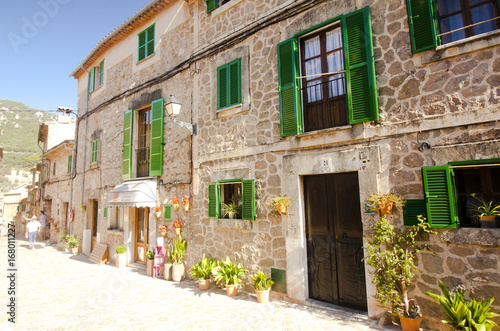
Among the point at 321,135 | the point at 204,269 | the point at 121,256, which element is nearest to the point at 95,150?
the point at 121,256

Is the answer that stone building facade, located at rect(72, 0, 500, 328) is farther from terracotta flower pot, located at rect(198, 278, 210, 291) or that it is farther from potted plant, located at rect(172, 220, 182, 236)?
terracotta flower pot, located at rect(198, 278, 210, 291)

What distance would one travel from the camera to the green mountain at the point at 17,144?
6130cm

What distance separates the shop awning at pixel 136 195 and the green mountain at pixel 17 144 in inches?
2183

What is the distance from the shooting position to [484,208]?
13.1ft

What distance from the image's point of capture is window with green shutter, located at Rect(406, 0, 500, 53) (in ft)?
13.8

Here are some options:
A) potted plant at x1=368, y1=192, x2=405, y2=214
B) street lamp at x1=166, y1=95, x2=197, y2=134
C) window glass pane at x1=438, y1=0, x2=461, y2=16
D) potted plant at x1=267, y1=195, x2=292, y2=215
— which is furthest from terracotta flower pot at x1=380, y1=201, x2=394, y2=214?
street lamp at x1=166, y1=95, x2=197, y2=134

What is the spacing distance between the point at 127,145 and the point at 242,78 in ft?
19.3

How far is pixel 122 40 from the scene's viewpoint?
11.8 metres

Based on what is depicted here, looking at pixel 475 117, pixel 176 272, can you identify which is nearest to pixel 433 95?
pixel 475 117

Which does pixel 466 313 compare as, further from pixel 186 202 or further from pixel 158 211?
pixel 158 211

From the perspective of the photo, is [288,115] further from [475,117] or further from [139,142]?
[139,142]

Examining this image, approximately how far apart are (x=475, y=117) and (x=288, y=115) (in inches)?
125

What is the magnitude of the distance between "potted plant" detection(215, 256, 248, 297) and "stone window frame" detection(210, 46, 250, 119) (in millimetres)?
3683

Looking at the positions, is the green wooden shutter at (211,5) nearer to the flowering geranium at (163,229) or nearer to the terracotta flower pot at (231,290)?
the flowering geranium at (163,229)
